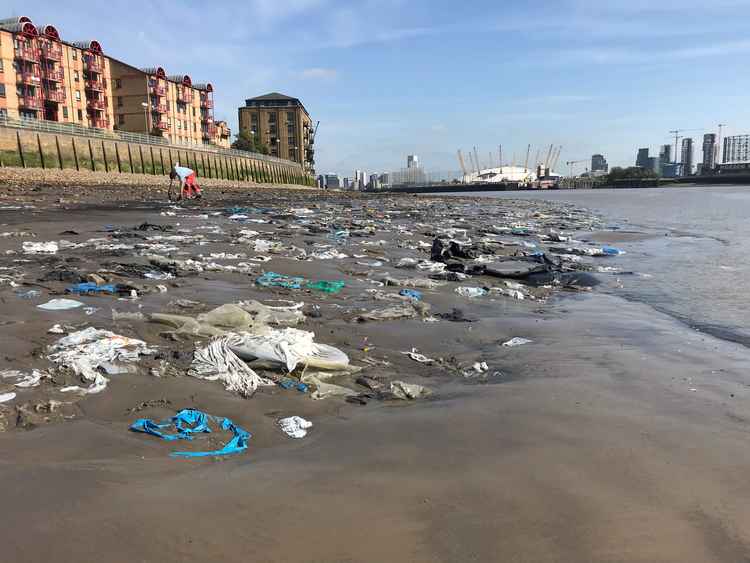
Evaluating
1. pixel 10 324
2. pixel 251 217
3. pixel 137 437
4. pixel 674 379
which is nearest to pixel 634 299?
pixel 674 379

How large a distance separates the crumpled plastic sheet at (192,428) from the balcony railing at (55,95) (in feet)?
178

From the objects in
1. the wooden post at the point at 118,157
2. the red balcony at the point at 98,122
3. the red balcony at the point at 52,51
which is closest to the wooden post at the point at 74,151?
the wooden post at the point at 118,157

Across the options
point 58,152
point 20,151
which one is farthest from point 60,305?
point 58,152

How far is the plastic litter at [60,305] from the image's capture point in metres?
4.32

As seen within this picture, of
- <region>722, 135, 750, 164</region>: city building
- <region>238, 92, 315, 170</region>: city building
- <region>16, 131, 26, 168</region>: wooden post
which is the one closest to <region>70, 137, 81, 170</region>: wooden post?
<region>16, 131, 26, 168</region>: wooden post

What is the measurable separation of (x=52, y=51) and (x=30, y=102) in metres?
5.71

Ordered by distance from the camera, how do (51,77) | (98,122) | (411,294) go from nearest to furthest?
(411,294), (51,77), (98,122)

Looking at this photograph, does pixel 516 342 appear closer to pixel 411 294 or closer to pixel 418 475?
pixel 411 294

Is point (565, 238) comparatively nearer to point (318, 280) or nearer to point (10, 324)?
point (318, 280)

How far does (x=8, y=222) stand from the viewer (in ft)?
31.7

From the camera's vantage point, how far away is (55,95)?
47.0 meters

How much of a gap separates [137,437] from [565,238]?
12.5 m

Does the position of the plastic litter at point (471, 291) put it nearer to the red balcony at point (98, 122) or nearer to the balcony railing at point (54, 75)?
the balcony railing at point (54, 75)

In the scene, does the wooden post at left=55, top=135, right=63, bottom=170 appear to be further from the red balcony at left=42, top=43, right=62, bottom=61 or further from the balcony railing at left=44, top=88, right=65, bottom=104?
the red balcony at left=42, top=43, right=62, bottom=61
